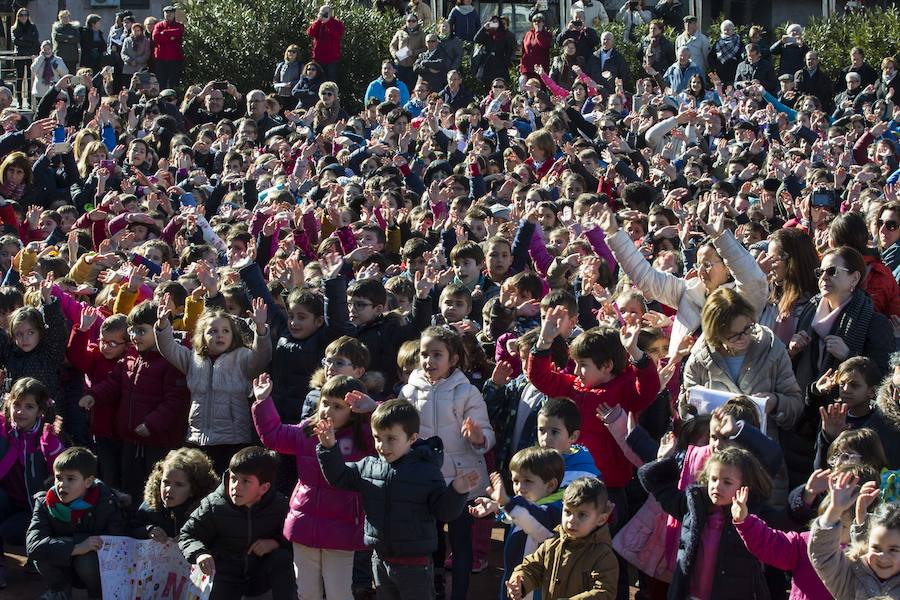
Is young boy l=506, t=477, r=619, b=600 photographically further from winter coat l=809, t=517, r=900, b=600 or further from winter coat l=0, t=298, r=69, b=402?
winter coat l=0, t=298, r=69, b=402

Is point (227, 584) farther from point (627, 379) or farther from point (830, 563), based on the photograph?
point (830, 563)

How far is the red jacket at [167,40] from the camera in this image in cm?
2197

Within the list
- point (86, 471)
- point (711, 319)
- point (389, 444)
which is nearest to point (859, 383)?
point (711, 319)

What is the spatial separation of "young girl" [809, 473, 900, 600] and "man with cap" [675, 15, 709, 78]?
16506 mm

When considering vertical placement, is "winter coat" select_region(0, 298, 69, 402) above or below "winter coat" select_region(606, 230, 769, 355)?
below

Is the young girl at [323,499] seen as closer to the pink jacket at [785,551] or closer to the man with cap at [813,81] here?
the pink jacket at [785,551]

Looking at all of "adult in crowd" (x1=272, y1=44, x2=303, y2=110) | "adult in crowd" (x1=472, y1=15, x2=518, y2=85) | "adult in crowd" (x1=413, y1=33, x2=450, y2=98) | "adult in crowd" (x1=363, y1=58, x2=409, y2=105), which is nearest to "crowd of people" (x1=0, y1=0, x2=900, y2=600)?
"adult in crowd" (x1=363, y1=58, x2=409, y2=105)

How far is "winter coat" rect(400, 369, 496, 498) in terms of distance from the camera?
283 inches

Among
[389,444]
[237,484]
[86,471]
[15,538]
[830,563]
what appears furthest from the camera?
[15,538]

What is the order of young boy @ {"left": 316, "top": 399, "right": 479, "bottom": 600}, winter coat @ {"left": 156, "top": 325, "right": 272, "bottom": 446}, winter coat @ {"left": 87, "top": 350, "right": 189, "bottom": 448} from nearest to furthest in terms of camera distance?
young boy @ {"left": 316, "top": 399, "right": 479, "bottom": 600} < winter coat @ {"left": 156, "top": 325, "right": 272, "bottom": 446} < winter coat @ {"left": 87, "top": 350, "right": 189, "bottom": 448}

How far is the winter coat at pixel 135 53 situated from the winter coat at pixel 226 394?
1497 centimetres

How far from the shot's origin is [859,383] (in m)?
6.71

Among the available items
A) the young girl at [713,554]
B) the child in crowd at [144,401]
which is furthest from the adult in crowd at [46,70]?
the young girl at [713,554]

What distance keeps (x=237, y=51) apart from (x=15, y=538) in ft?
52.3
